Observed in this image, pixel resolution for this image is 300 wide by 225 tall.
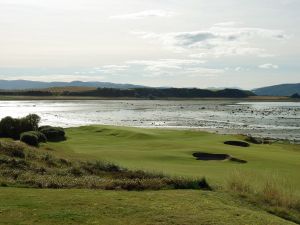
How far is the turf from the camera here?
503 inches

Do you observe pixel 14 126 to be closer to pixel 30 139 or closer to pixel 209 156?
pixel 30 139

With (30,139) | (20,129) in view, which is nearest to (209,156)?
(30,139)

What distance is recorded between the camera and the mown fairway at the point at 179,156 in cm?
2730

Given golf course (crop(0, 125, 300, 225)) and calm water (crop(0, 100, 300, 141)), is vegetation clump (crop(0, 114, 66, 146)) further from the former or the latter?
calm water (crop(0, 100, 300, 141))

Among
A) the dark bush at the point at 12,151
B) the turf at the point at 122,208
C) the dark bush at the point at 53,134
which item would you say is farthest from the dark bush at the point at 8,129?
the turf at the point at 122,208

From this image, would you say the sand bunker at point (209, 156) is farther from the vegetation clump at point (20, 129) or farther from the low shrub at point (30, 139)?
the vegetation clump at point (20, 129)

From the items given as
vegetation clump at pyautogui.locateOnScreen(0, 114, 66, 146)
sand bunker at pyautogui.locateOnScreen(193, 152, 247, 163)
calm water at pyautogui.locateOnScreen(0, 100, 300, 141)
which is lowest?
calm water at pyautogui.locateOnScreen(0, 100, 300, 141)

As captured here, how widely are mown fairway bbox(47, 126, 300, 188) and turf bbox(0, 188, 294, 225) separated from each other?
7.25 meters

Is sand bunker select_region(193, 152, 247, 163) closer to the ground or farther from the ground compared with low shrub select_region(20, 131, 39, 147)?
closer to the ground

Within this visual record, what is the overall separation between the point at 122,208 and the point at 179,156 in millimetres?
20954

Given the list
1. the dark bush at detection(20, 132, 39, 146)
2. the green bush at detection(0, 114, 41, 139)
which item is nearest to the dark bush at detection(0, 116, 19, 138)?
the green bush at detection(0, 114, 41, 139)

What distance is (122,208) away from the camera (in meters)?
14.1

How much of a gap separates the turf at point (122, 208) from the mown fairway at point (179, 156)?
7.25m

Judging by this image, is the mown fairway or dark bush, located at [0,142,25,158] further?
the mown fairway
